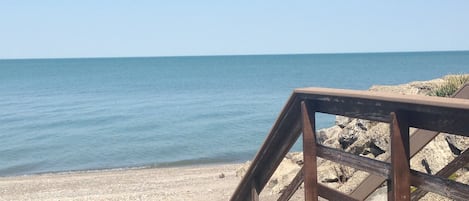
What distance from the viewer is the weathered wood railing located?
230 cm

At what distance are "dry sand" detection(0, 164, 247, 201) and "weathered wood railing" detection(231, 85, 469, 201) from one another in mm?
9501

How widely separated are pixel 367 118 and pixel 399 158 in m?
0.28

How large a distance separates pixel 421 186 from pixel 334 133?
35.2ft

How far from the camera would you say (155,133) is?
29.0 m

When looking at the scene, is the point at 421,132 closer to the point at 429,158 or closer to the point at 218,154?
the point at 429,158

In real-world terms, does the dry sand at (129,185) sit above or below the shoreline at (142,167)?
below

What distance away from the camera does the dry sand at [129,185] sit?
1423cm

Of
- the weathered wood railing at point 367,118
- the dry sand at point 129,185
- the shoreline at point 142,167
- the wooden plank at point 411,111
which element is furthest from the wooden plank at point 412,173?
the shoreline at point 142,167

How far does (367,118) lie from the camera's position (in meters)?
2.73

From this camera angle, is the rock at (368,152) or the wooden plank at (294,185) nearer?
the wooden plank at (294,185)

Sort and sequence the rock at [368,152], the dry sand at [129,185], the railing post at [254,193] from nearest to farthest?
the railing post at [254,193], the rock at [368,152], the dry sand at [129,185]

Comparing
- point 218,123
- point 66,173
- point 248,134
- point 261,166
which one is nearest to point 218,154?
point 248,134

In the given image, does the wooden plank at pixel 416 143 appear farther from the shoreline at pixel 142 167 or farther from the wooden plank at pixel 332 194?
the shoreline at pixel 142 167

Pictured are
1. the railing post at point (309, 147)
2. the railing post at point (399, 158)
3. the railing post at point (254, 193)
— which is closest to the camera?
the railing post at point (399, 158)
